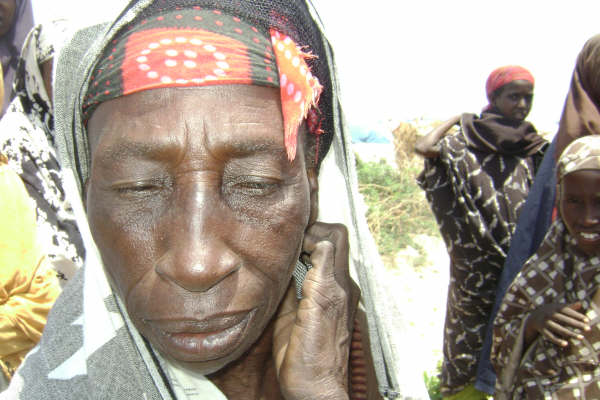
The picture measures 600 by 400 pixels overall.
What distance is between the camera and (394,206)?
838 cm

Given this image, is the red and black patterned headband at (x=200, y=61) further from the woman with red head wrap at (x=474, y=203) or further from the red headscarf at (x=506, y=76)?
the red headscarf at (x=506, y=76)

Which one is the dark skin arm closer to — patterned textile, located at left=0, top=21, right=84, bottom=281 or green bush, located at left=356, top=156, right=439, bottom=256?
patterned textile, located at left=0, top=21, right=84, bottom=281

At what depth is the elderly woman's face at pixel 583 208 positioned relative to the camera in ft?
7.57

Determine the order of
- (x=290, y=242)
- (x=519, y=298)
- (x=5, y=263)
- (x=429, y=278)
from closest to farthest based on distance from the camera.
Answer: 1. (x=290, y=242)
2. (x=5, y=263)
3. (x=519, y=298)
4. (x=429, y=278)

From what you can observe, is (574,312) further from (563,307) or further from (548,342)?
(548,342)

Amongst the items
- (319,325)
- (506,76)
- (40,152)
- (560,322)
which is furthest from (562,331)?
(40,152)

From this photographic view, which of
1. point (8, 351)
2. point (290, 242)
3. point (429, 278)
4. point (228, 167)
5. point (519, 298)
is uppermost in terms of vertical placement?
point (228, 167)

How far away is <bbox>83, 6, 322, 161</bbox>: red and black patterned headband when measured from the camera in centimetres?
92

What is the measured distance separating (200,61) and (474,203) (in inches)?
112

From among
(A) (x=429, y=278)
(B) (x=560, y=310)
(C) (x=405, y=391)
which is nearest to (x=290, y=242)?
(C) (x=405, y=391)

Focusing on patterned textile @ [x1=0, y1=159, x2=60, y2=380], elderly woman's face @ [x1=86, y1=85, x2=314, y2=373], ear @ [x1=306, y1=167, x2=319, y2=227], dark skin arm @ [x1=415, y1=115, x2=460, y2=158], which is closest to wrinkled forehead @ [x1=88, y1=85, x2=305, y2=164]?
elderly woman's face @ [x1=86, y1=85, x2=314, y2=373]

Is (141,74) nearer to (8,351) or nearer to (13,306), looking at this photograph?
(13,306)

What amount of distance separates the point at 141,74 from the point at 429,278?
20.6 feet

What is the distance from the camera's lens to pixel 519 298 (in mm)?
2617
